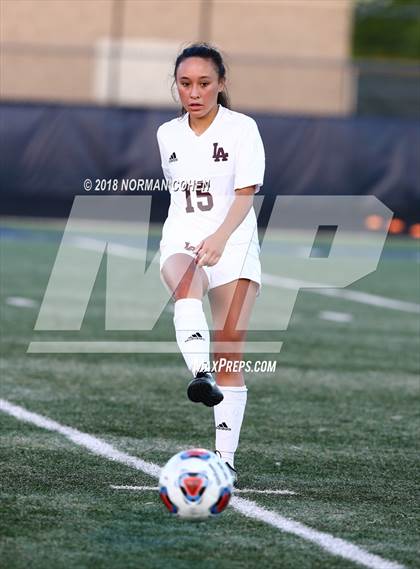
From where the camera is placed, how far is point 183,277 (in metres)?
6.21

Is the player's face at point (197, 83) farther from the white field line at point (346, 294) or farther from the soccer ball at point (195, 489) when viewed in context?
the white field line at point (346, 294)

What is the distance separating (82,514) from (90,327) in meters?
6.39

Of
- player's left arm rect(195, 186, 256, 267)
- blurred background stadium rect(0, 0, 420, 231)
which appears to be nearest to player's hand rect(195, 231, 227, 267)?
player's left arm rect(195, 186, 256, 267)

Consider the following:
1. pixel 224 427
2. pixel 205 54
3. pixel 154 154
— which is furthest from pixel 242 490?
pixel 154 154

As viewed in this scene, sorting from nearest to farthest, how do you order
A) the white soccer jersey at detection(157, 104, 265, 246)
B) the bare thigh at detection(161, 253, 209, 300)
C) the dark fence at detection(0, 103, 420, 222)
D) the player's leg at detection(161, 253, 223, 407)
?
the player's leg at detection(161, 253, 223, 407) < the bare thigh at detection(161, 253, 209, 300) < the white soccer jersey at detection(157, 104, 265, 246) < the dark fence at detection(0, 103, 420, 222)

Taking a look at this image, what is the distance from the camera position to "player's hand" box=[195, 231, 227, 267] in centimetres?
601

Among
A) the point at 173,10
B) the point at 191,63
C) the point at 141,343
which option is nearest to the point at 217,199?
the point at 191,63

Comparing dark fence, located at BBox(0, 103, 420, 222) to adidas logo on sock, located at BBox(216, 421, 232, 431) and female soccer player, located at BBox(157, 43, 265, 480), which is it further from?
adidas logo on sock, located at BBox(216, 421, 232, 431)

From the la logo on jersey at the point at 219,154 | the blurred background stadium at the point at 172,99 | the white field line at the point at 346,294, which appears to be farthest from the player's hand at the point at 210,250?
the blurred background stadium at the point at 172,99

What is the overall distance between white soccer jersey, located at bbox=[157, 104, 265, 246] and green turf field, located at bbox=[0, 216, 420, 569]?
113 cm

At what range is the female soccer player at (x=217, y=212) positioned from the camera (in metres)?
6.23

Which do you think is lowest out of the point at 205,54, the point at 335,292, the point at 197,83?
the point at 335,292

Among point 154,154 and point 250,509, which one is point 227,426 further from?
point 154,154

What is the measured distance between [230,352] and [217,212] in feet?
2.05
